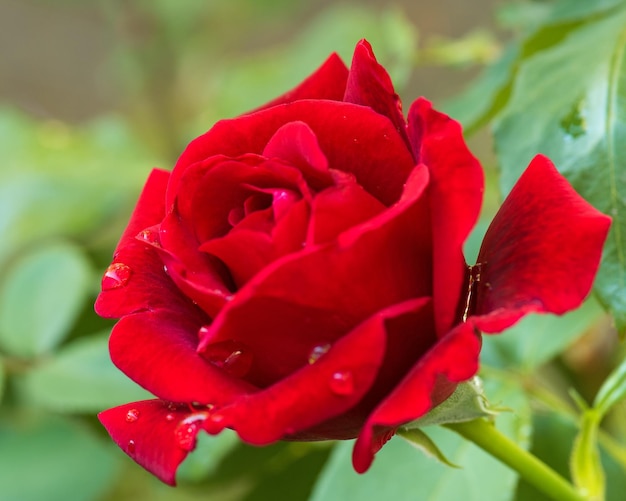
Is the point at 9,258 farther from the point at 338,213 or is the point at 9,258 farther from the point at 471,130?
the point at 338,213

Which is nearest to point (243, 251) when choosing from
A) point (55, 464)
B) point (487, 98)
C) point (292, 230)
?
point (292, 230)

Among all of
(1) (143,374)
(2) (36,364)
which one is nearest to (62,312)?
(2) (36,364)

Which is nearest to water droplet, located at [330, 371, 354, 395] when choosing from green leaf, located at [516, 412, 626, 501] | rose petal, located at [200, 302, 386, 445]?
rose petal, located at [200, 302, 386, 445]

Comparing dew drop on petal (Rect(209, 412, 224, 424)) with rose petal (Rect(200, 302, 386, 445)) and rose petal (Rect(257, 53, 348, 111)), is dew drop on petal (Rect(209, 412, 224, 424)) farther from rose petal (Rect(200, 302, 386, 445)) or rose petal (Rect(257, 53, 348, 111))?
rose petal (Rect(257, 53, 348, 111))

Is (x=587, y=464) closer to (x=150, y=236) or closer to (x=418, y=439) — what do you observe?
(x=418, y=439)

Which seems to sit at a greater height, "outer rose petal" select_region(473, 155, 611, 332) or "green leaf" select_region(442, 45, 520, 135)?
"outer rose petal" select_region(473, 155, 611, 332)

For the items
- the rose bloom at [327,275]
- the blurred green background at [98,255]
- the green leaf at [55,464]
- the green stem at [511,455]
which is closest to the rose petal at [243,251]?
the rose bloom at [327,275]

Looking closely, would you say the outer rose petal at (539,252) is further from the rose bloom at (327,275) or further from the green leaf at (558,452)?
the green leaf at (558,452)
